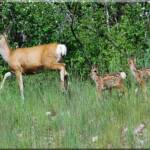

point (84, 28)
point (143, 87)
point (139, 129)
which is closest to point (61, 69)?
point (84, 28)

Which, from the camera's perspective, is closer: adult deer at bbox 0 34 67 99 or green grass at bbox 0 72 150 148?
green grass at bbox 0 72 150 148

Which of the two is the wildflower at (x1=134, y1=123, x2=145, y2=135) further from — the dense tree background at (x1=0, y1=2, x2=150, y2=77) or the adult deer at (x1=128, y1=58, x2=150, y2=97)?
the dense tree background at (x1=0, y1=2, x2=150, y2=77)

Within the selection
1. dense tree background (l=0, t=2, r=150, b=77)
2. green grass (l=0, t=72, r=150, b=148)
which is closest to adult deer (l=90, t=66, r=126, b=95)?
green grass (l=0, t=72, r=150, b=148)

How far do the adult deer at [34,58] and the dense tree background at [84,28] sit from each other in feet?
4.05

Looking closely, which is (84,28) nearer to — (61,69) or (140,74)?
(61,69)

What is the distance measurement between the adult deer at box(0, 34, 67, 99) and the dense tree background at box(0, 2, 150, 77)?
1.23 m

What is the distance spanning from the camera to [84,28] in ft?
48.5

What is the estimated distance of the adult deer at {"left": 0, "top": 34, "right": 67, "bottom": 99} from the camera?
12.9m

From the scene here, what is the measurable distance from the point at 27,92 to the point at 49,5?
3025mm

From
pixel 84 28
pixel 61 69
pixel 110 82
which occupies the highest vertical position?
pixel 84 28

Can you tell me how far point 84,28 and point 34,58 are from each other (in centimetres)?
193

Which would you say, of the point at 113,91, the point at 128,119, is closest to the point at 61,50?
the point at 113,91

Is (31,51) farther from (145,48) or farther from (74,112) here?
(74,112)

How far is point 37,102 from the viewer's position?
11.0 meters
